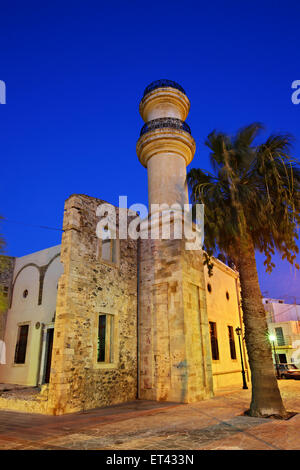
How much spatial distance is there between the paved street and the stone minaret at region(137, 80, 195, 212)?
29.0 ft

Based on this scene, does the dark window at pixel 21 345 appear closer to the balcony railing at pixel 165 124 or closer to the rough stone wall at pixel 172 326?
the rough stone wall at pixel 172 326

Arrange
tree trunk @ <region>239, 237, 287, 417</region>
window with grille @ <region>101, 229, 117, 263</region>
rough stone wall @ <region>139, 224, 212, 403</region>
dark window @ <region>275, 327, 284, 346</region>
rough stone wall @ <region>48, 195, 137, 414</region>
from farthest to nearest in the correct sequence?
dark window @ <region>275, 327, 284, 346</region>
window with grille @ <region>101, 229, 117, 263</region>
rough stone wall @ <region>139, 224, 212, 403</region>
rough stone wall @ <region>48, 195, 137, 414</region>
tree trunk @ <region>239, 237, 287, 417</region>

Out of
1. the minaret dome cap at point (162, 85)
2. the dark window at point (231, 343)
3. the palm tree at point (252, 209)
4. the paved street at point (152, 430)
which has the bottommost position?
the paved street at point (152, 430)

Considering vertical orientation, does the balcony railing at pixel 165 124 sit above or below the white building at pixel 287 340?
above

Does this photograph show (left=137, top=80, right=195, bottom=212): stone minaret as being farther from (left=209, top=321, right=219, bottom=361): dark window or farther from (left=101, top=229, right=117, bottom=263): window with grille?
(left=209, top=321, right=219, bottom=361): dark window

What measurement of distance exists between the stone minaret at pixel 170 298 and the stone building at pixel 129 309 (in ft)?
0.14

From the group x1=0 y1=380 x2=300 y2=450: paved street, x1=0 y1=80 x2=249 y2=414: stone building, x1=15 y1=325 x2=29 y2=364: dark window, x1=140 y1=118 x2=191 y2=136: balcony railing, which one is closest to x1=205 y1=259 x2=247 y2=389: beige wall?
x1=0 y1=80 x2=249 y2=414: stone building

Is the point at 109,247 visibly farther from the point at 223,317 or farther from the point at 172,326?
the point at 223,317

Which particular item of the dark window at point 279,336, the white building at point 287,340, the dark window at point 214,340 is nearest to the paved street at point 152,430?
the dark window at point 214,340

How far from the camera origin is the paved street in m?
5.66

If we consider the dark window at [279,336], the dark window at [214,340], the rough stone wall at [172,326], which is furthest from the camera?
the dark window at [279,336]

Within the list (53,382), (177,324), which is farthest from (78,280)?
(177,324)

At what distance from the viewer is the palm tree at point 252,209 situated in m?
8.87
